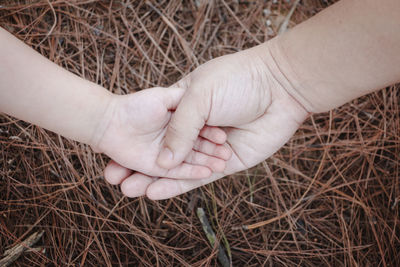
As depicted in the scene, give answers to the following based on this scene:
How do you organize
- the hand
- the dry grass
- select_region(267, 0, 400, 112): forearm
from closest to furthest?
select_region(267, 0, 400, 112): forearm → the hand → the dry grass

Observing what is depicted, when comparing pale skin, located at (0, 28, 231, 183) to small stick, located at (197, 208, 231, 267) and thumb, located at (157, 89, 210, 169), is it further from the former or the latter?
small stick, located at (197, 208, 231, 267)

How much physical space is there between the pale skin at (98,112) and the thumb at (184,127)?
85mm

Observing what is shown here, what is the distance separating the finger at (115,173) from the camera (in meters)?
1.42

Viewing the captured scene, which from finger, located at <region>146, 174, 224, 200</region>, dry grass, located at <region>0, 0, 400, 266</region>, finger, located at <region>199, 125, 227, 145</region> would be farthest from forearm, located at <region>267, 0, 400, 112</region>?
finger, located at <region>146, 174, 224, 200</region>

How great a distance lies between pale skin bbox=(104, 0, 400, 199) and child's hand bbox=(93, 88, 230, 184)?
0.07 metres

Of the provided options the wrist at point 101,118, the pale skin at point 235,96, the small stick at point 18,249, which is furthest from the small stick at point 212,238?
the small stick at point 18,249

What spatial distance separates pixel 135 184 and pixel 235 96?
0.60 m

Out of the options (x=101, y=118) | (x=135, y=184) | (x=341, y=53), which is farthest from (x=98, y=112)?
(x=341, y=53)

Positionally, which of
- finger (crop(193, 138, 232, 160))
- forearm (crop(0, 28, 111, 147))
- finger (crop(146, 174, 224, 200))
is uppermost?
forearm (crop(0, 28, 111, 147))

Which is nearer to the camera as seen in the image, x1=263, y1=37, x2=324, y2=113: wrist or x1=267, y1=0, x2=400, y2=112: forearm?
x1=267, y1=0, x2=400, y2=112: forearm

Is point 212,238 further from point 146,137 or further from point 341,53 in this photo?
point 341,53

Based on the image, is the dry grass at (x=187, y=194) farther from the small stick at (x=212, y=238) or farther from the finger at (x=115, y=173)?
the finger at (x=115, y=173)

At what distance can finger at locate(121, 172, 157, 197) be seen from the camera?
140cm

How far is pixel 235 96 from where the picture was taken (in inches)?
53.7
